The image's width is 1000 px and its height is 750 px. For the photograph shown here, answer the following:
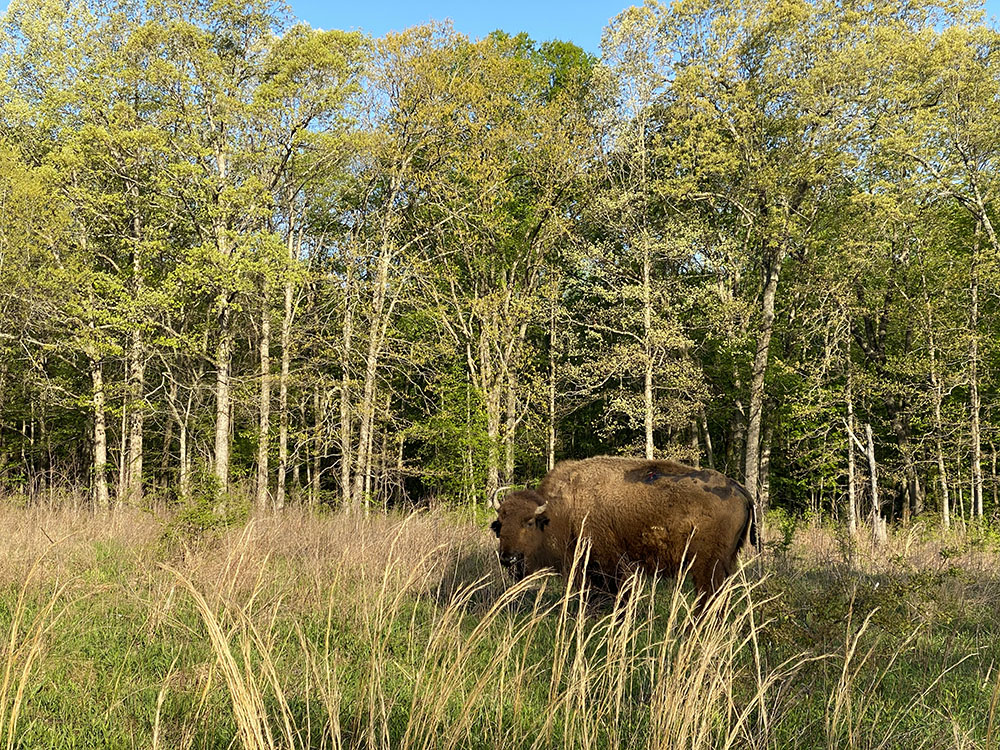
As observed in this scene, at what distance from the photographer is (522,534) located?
7.23m

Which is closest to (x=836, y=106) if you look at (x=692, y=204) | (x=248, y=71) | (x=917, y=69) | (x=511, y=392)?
(x=917, y=69)

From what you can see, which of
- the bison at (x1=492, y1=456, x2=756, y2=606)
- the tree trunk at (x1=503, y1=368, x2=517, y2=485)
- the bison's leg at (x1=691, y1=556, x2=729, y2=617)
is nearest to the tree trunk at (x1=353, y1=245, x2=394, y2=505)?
the tree trunk at (x1=503, y1=368, x2=517, y2=485)

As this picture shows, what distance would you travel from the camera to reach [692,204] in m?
22.2

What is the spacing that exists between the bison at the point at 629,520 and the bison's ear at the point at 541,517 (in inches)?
0.4

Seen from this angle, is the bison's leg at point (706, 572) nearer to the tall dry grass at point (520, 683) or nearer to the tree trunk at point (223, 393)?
the tall dry grass at point (520, 683)

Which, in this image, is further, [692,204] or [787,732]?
[692,204]

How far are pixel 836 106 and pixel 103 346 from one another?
19.1 meters

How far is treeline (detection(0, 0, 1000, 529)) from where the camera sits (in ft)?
49.8

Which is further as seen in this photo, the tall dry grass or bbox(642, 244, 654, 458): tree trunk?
bbox(642, 244, 654, 458): tree trunk

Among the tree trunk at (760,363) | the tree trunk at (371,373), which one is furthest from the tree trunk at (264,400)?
the tree trunk at (760,363)

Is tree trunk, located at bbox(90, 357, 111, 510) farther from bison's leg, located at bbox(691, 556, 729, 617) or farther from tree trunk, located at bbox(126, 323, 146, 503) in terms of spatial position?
bison's leg, located at bbox(691, 556, 729, 617)

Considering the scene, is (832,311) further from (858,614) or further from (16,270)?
(16,270)

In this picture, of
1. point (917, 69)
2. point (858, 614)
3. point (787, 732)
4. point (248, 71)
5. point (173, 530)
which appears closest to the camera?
point (787, 732)

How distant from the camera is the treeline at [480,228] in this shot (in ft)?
49.8
